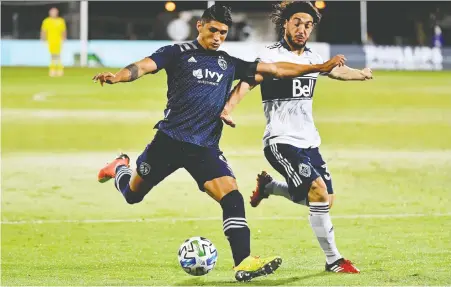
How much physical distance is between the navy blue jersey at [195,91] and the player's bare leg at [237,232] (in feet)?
1.33

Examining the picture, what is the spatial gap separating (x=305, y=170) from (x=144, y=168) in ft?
4.71

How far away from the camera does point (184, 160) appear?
376 inches

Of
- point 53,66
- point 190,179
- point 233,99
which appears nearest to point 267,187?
point 233,99

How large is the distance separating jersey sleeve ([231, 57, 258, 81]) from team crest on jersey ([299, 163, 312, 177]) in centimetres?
92

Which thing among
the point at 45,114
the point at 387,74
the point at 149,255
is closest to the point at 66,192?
the point at 149,255

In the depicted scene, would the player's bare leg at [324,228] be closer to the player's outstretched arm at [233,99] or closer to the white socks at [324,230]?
the white socks at [324,230]

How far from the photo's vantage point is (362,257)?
34.5 feet

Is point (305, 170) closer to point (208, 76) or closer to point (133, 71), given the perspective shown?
point (208, 76)

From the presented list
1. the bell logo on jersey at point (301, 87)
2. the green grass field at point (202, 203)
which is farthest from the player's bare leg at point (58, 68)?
the bell logo on jersey at point (301, 87)

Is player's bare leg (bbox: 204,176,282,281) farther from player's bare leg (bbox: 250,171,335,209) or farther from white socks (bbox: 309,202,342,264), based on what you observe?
player's bare leg (bbox: 250,171,335,209)

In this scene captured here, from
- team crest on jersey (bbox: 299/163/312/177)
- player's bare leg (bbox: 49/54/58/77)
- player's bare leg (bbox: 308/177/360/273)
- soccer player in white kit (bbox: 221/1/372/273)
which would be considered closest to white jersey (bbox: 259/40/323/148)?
soccer player in white kit (bbox: 221/1/372/273)

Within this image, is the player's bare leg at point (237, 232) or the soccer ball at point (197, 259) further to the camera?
the soccer ball at point (197, 259)

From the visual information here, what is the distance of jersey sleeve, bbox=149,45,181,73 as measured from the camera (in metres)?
9.29

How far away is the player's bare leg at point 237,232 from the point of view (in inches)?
352
